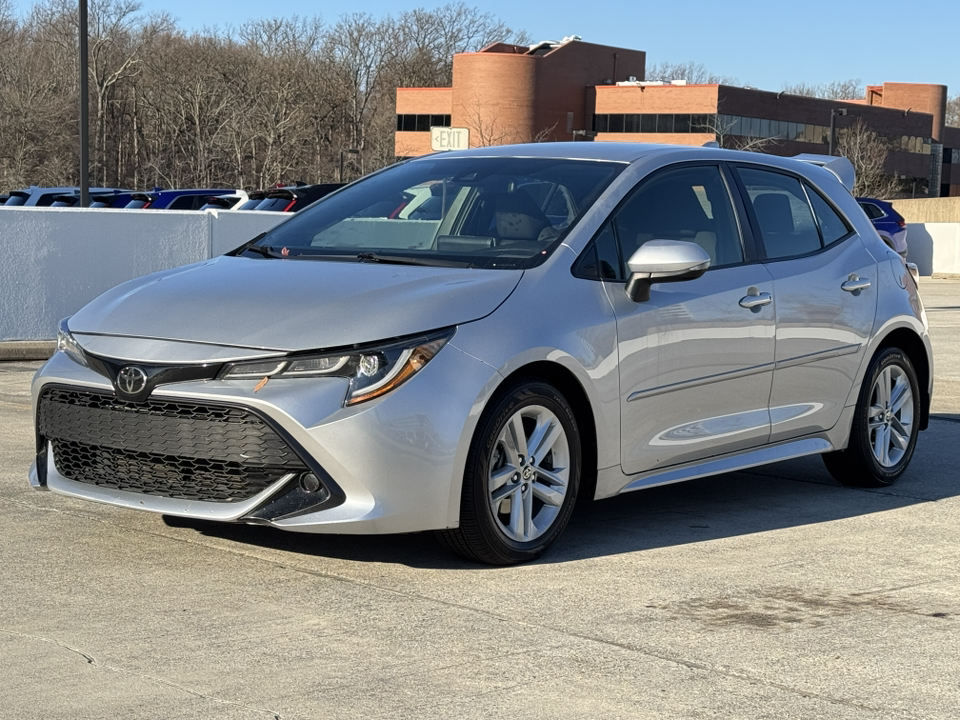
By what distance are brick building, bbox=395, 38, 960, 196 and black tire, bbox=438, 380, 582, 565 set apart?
84.0m

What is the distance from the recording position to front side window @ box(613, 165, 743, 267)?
613 cm

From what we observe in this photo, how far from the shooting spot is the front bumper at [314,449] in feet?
16.2

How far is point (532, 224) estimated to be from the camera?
19.5 ft

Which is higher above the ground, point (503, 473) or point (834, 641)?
point (503, 473)

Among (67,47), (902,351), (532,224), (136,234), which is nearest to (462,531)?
(532,224)

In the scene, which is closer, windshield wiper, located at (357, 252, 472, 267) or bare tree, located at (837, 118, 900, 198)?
windshield wiper, located at (357, 252, 472, 267)

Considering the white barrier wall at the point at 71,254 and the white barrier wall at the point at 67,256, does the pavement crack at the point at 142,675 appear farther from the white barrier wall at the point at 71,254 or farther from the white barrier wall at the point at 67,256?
the white barrier wall at the point at 71,254

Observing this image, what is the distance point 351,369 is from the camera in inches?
196

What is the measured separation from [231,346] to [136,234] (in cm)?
894

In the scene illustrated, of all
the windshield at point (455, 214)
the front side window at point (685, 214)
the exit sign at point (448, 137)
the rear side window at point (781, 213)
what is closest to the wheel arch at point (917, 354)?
the rear side window at point (781, 213)

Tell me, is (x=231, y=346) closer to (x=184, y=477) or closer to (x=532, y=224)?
(x=184, y=477)

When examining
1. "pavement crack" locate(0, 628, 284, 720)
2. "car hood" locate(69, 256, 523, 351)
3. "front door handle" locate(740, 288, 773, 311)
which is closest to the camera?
"pavement crack" locate(0, 628, 284, 720)

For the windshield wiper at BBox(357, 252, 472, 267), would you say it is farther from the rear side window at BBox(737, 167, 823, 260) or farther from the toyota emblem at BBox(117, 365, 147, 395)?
the rear side window at BBox(737, 167, 823, 260)

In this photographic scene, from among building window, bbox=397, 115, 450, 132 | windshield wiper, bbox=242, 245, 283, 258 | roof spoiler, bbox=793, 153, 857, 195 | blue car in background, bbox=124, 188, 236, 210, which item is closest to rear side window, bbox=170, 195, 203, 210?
blue car in background, bbox=124, 188, 236, 210
